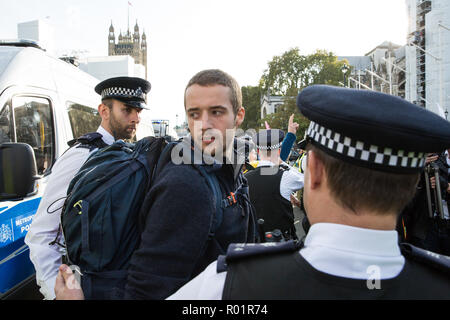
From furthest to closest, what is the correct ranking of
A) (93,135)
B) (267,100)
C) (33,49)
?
(267,100) → (33,49) → (93,135)

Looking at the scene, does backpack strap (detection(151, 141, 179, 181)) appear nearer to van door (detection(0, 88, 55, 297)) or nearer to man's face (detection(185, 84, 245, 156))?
man's face (detection(185, 84, 245, 156))

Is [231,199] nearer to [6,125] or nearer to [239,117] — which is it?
[239,117]

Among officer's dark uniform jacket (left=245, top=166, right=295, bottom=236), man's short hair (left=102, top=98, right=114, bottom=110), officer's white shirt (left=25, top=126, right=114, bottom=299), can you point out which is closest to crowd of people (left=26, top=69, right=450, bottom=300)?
officer's white shirt (left=25, top=126, right=114, bottom=299)

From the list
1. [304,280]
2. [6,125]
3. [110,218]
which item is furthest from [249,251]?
[6,125]

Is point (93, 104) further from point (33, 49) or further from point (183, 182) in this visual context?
point (183, 182)

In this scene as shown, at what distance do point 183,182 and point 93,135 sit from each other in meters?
1.50

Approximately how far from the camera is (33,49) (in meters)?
3.20

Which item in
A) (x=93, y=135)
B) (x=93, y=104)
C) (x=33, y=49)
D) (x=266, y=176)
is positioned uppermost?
(x=33, y=49)

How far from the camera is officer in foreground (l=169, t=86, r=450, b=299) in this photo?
3.16ft

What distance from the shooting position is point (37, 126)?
3.25 meters


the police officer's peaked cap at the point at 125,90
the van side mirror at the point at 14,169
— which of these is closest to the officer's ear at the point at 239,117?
the police officer's peaked cap at the point at 125,90

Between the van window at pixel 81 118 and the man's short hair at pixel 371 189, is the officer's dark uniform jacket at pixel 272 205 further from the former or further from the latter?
the man's short hair at pixel 371 189

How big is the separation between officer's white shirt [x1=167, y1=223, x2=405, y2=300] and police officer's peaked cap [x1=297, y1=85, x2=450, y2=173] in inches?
9.0

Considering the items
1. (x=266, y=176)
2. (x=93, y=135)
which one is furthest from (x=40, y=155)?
(x=266, y=176)
